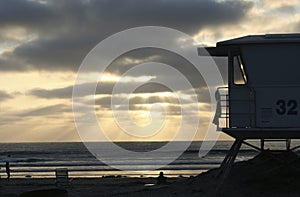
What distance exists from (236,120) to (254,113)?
0.66 m

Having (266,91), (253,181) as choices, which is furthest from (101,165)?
(266,91)

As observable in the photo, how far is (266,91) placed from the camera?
17.7 metres

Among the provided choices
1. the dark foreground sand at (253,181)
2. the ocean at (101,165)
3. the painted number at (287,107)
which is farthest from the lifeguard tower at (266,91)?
the ocean at (101,165)

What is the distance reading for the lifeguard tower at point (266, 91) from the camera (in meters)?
17.6

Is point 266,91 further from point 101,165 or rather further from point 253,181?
point 101,165

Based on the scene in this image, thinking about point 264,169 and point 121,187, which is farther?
point 121,187

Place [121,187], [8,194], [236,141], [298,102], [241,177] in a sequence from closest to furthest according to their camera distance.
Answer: [298,102]
[236,141]
[241,177]
[8,194]
[121,187]

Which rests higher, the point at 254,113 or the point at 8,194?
the point at 254,113

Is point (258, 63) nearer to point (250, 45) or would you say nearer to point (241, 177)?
point (250, 45)

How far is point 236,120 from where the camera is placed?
17797 millimetres

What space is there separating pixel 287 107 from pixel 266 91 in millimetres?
907

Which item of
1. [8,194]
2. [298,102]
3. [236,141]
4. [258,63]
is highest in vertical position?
[258,63]

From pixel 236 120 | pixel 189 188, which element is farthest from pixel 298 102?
pixel 189 188

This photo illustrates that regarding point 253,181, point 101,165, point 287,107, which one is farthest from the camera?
point 101,165
